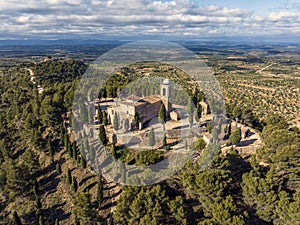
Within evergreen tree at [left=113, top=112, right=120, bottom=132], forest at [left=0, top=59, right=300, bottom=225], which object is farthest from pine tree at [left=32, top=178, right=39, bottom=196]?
evergreen tree at [left=113, top=112, right=120, bottom=132]

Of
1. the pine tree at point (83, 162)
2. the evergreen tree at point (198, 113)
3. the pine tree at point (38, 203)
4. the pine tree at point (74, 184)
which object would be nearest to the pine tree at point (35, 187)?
the pine tree at point (38, 203)

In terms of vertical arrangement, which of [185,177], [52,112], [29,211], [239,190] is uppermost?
[52,112]

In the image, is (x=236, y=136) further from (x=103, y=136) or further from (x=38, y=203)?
(x=38, y=203)

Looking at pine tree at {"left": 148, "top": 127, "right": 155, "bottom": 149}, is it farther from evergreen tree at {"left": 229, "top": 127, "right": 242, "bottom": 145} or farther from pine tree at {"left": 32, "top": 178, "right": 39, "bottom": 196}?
pine tree at {"left": 32, "top": 178, "right": 39, "bottom": 196}

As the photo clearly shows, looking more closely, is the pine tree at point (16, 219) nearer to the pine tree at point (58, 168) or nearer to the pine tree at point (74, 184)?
the pine tree at point (74, 184)

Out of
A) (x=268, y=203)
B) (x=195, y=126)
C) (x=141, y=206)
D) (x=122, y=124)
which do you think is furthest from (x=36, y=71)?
(x=268, y=203)

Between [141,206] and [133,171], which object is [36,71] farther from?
[141,206]

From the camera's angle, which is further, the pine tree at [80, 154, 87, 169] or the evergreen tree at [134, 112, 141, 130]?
the evergreen tree at [134, 112, 141, 130]

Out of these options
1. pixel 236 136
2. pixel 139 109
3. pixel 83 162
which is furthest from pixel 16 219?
pixel 236 136
